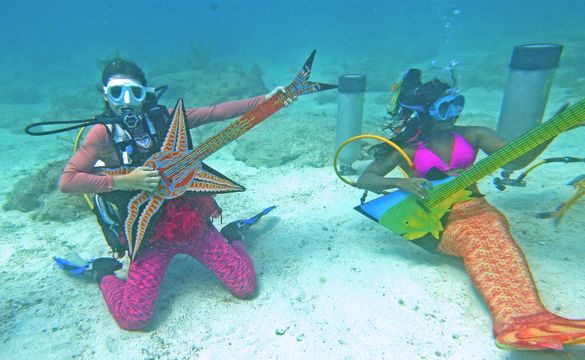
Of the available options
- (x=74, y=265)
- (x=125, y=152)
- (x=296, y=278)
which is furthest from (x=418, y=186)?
(x=74, y=265)

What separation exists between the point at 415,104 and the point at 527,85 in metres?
2.41

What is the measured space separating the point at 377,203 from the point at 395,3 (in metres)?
100

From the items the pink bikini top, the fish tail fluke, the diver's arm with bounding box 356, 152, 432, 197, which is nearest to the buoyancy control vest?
the fish tail fluke

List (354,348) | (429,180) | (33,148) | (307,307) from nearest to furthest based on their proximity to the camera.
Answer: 1. (354,348)
2. (307,307)
3. (429,180)
4. (33,148)

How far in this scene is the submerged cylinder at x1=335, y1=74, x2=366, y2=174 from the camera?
17.7 feet

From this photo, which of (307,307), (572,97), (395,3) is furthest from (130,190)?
(395,3)

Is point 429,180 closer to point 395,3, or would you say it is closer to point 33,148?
point 33,148

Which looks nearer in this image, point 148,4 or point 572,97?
point 572,97

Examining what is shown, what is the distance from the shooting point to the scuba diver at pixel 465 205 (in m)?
2.06

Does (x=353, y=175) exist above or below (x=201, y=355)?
above

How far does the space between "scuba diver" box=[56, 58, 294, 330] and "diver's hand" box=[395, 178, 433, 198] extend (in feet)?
4.73

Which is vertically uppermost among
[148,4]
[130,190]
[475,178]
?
[148,4]

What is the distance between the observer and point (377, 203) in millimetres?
→ 3229

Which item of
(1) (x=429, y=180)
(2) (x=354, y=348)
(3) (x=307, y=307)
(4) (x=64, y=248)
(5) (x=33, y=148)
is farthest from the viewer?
(5) (x=33, y=148)
